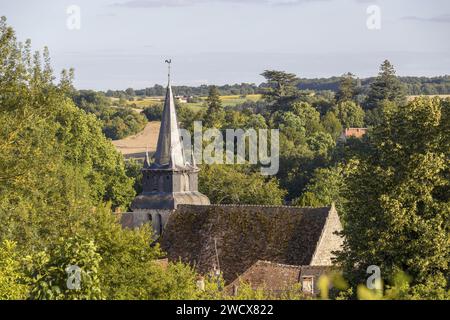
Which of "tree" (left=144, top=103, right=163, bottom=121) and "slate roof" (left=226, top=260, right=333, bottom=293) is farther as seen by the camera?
"tree" (left=144, top=103, right=163, bottom=121)

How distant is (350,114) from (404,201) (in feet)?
324

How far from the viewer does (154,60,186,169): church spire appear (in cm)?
5306

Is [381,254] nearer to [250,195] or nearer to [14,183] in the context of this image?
[14,183]

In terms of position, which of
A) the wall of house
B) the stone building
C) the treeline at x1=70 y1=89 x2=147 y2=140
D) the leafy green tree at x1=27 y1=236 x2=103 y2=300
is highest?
the leafy green tree at x1=27 y1=236 x2=103 y2=300

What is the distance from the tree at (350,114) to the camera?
128 meters

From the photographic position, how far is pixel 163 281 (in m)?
28.9

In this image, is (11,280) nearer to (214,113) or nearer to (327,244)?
(327,244)

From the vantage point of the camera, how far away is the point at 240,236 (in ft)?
159

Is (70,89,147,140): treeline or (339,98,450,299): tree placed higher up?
(339,98,450,299): tree

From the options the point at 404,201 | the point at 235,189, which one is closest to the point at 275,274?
the point at 404,201

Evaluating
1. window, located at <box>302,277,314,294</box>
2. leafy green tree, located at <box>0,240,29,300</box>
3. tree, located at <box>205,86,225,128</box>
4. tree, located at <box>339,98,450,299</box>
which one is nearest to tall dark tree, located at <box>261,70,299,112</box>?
tree, located at <box>205,86,225,128</box>

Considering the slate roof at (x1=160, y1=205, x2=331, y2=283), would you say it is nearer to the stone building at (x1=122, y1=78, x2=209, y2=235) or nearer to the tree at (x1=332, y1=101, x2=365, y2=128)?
the stone building at (x1=122, y1=78, x2=209, y2=235)

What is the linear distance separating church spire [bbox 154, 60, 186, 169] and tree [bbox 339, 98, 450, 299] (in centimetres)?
2005

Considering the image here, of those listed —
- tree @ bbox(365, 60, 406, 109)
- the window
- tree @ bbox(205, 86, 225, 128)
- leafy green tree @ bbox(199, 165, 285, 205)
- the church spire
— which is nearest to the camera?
the window
